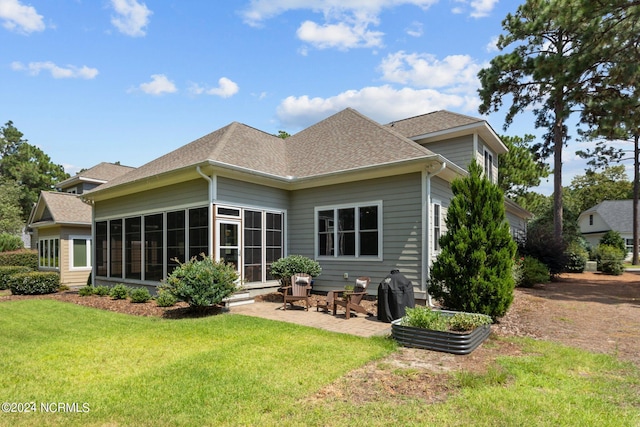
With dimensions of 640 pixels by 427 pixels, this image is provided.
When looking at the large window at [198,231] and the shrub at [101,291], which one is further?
the shrub at [101,291]

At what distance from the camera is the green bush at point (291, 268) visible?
30.8ft

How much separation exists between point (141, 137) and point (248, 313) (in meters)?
8.22

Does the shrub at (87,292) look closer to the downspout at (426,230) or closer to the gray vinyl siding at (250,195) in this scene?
the gray vinyl siding at (250,195)

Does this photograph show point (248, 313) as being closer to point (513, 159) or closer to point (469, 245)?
point (469, 245)

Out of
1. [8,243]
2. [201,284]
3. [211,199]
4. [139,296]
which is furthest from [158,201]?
[8,243]

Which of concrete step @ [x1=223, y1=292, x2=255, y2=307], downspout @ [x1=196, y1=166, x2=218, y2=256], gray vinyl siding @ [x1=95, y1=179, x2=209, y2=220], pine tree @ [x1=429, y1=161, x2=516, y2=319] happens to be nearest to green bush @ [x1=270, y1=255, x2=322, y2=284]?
concrete step @ [x1=223, y1=292, x2=255, y2=307]

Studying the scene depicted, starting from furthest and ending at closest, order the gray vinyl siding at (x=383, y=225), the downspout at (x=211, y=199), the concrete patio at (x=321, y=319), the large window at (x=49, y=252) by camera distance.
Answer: the large window at (x=49, y=252), the downspout at (x=211, y=199), the gray vinyl siding at (x=383, y=225), the concrete patio at (x=321, y=319)

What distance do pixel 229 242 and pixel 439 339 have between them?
5.88m

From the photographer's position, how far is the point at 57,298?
449 inches

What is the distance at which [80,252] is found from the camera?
16.9 m

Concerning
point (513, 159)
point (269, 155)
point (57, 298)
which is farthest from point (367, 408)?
point (513, 159)

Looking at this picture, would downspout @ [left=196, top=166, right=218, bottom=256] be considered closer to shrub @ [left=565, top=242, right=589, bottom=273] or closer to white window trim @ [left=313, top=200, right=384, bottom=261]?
white window trim @ [left=313, top=200, right=384, bottom=261]

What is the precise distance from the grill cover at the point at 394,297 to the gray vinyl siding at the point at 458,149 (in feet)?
22.6

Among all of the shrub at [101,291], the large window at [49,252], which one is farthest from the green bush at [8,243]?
the shrub at [101,291]
